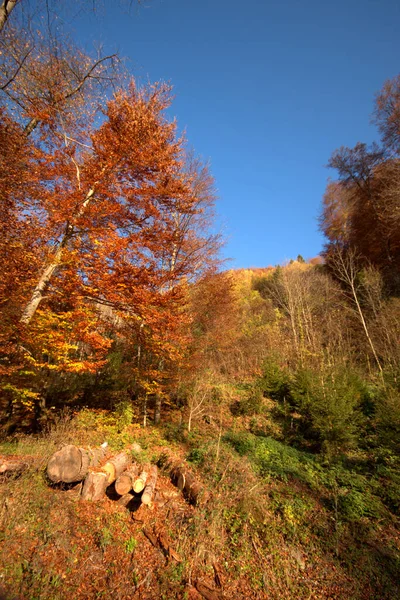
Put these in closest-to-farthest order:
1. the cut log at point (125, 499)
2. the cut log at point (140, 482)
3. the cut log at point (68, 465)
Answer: the cut log at point (68, 465)
the cut log at point (125, 499)
the cut log at point (140, 482)

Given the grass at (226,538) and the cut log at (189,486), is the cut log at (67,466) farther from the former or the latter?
the cut log at (189,486)

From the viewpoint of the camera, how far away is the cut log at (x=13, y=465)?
454cm

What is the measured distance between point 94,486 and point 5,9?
815 cm

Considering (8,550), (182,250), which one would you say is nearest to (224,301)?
(182,250)


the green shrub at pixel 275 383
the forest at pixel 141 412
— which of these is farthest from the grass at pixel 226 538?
the green shrub at pixel 275 383

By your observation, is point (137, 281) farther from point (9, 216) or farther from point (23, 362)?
point (23, 362)

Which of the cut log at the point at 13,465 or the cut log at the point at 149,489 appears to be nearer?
the cut log at the point at 13,465

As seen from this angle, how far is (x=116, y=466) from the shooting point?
5652 millimetres

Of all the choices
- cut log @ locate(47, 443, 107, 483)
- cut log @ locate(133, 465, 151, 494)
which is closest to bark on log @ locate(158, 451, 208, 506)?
cut log @ locate(133, 465, 151, 494)

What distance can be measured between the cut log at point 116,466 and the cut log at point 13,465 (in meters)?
1.54

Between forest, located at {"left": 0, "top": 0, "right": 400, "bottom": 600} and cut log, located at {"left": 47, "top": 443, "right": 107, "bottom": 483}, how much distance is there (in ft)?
0.73

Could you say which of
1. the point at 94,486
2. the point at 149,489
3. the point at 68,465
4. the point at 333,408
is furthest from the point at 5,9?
the point at 333,408

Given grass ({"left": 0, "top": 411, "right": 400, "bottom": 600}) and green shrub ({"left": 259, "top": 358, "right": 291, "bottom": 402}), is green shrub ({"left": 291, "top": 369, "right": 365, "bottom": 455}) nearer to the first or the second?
grass ({"left": 0, "top": 411, "right": 400, "bottom": 600})

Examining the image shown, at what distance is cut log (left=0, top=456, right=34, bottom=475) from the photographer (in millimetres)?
4539
